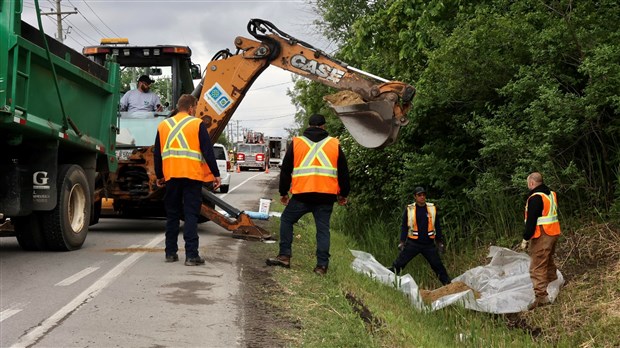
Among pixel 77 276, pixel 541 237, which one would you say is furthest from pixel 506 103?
pixel 77 276

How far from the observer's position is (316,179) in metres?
6.98

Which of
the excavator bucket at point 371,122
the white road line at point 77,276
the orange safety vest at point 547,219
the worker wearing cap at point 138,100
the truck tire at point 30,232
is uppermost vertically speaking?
the worker wearing cap at point 138,100

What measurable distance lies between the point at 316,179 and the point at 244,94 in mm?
3781

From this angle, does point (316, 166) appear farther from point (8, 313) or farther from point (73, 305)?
point (8, 313)

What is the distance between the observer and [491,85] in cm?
1087

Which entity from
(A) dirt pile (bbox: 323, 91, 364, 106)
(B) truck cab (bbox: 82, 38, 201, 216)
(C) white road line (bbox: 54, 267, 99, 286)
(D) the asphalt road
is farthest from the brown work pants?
(B) truck cab (bbox: 82, 38, 201, 216)

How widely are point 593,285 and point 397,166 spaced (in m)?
5.48

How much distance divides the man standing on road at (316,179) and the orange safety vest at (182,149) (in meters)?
0.95

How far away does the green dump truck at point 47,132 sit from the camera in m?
6.53

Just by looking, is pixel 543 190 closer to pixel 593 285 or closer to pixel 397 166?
pixel 593 285

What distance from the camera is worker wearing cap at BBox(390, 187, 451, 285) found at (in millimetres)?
9930

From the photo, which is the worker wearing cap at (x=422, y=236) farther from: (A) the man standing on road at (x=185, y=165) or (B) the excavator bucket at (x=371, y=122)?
(A) the man standing on road at (x=185, y=165)

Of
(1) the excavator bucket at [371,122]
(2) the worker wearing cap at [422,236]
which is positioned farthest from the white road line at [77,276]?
(2) the worker wearing cap at [422,236]

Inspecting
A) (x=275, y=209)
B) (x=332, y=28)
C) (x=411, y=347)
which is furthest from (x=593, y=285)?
(x=332, y=28)
